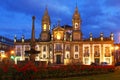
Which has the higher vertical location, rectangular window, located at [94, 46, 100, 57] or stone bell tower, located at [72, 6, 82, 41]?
stone bell tower, located at [72, 6, 82, 41]

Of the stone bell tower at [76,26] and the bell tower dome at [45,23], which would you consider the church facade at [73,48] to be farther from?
the bell tower dome at [45,23]

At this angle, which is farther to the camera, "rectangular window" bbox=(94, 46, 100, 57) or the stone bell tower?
the stone bell tower

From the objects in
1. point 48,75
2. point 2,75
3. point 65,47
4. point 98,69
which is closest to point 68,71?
point 48,75

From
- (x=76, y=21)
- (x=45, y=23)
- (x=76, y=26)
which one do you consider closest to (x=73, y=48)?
(x=76, y=26)

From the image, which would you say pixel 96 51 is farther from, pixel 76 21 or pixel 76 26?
pixel 76 21

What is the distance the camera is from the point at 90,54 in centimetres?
9506

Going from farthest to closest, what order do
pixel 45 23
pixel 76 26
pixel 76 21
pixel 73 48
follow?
pixel 45 23 < pixel 76 21 < pixel 76 26 < pixel 73 48

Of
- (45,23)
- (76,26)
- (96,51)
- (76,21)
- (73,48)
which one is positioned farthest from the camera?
(45,23)

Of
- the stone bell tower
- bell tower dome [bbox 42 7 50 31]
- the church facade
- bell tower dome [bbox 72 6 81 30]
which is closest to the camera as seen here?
the church facade

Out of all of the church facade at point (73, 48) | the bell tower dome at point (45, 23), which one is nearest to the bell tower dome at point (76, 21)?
the church facade at point (73, 48)

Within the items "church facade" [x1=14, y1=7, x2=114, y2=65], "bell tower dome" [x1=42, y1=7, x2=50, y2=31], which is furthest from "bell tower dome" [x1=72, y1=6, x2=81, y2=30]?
"bell tower dome" [x1=42, y1=7, x2=50, y2=31]

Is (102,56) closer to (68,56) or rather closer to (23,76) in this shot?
(68,56)

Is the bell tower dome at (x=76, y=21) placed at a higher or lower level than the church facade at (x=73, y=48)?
higher

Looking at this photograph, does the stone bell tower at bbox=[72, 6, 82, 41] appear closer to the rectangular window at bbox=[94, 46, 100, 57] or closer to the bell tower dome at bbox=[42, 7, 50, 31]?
the rectangular window at bbox=[94, 46, 100, 57]
